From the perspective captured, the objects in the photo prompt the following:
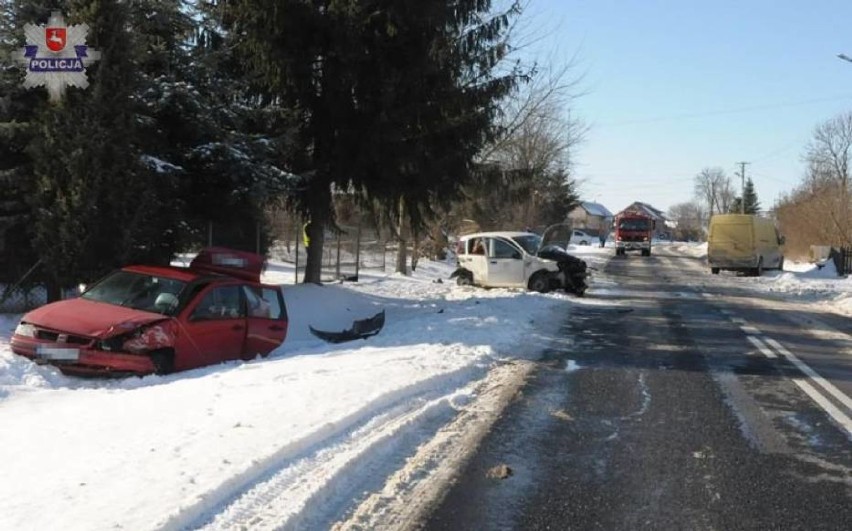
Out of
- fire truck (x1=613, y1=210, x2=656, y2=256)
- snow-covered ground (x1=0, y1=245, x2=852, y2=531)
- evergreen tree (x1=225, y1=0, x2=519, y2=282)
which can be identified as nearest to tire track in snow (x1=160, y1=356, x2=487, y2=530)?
snow-covered ground (x1=0, y1=245, x2=852, y2=531)

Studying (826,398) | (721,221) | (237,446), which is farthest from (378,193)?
(721,221)

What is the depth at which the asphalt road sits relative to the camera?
16.1 ft

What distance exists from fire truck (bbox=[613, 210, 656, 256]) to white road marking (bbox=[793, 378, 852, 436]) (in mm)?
48128

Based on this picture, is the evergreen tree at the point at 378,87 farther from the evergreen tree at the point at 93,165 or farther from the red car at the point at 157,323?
the red car at the point at 157,323

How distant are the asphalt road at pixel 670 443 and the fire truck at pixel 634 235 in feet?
146

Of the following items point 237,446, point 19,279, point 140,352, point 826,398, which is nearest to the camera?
point 237,446

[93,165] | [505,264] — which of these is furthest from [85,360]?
[505,264]

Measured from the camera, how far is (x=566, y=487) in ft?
17.6

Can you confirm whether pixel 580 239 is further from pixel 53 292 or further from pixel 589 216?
pixel 53 292

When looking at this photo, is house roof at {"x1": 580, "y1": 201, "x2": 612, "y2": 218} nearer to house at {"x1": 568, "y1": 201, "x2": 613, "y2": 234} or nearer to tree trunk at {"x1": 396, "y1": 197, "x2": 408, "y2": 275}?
house at {"x1": 568, "y1": 201, "x2": 613, "y2": 234}

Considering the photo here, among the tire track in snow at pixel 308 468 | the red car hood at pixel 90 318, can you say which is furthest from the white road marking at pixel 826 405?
the red car hood at pixel 90 318

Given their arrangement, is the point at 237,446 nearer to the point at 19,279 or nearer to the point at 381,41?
the point at 19,279

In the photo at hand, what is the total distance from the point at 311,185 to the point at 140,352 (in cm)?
935

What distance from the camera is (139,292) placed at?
33.9ft
